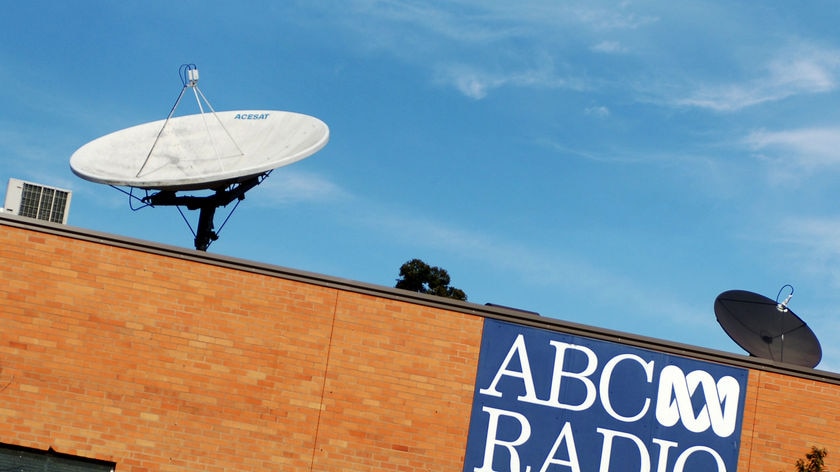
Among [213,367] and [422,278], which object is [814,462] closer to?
[213,367]

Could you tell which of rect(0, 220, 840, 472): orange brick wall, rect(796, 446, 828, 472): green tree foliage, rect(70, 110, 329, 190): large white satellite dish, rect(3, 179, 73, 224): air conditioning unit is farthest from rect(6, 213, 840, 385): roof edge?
rect(3, 179, 73, 224): air conditioning unit

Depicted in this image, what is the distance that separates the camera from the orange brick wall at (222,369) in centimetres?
1716

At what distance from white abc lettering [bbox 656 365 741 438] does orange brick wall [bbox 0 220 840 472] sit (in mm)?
501

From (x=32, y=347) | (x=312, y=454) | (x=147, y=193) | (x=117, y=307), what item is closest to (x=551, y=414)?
(x=312, y=454)

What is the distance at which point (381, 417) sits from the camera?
17.6m

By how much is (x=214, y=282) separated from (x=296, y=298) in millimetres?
1402

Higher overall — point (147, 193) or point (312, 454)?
point (147, 193)

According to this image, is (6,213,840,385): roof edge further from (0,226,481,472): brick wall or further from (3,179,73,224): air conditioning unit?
(3,179,73,224): air conditioning unit

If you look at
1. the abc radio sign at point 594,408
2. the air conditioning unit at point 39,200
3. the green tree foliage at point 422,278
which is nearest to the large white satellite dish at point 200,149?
the abc radio sign at point 594,408

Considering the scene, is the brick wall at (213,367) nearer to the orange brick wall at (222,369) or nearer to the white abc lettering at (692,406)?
the orange brick wall at (222,369)

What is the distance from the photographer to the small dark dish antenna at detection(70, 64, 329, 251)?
21.8 m

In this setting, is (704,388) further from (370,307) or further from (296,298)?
(296,298)

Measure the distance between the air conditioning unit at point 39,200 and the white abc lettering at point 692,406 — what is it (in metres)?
20.3

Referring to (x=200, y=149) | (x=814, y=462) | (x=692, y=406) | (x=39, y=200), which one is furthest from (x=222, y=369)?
(x=39, y=200)
